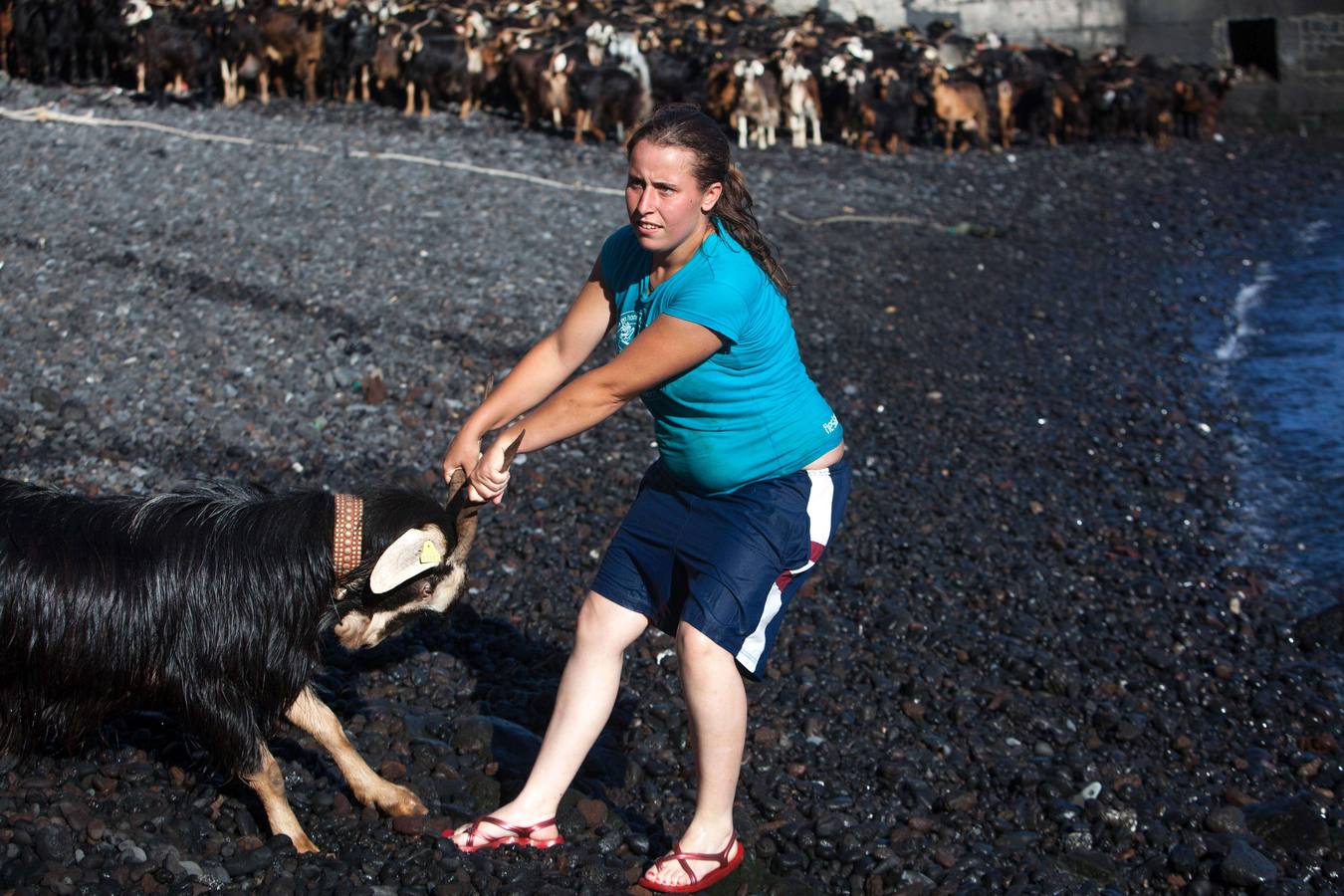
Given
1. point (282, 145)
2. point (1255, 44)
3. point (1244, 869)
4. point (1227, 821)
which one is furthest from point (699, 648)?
point (1255, 44)

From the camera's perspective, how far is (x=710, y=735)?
10.4ft

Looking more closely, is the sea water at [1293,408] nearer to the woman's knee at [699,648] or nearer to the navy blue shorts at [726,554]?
the navy blue shorts at [726,554]

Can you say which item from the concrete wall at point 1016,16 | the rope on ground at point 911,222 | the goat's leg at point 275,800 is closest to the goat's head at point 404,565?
the goat's leg at point 275,800

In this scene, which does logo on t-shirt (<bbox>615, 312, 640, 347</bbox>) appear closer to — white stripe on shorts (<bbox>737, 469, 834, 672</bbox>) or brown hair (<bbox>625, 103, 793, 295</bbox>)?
brown hair (<bbox>625, 103, 793, 295</bbox>)

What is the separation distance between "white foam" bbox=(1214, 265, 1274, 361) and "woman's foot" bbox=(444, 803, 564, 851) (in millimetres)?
7895

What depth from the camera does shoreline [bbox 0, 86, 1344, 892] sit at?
3.80 m

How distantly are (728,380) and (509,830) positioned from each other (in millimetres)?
1258

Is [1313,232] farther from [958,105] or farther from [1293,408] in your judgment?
[1293,408]

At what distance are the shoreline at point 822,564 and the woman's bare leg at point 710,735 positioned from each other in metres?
0.26

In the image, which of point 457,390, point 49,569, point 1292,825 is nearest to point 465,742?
point 49,569

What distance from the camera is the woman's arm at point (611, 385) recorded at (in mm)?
2990

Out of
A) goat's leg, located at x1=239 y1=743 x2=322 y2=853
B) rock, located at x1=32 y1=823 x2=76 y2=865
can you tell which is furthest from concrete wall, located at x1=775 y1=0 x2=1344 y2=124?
rock, located at x1=32 y1=823 x2=76 y2=865

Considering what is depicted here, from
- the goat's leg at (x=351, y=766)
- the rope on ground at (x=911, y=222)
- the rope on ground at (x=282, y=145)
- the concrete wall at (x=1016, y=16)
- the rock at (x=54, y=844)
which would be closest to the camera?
the rock at (x=54, y=844)

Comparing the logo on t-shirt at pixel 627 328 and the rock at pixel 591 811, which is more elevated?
the logo on t-shirt at pixel 627 328
